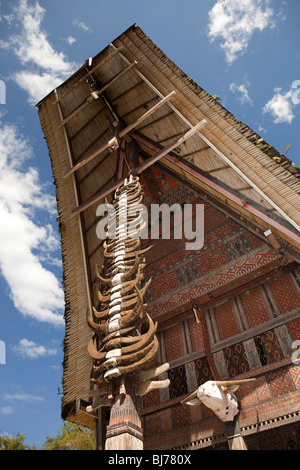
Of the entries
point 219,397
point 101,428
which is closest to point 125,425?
point 219,397

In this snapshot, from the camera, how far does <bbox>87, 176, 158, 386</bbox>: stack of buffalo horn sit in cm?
225

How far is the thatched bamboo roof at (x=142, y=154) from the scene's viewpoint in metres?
3.76

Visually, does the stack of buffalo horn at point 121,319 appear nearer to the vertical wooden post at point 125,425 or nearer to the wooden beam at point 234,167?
the vertical wooden post at point 125,425

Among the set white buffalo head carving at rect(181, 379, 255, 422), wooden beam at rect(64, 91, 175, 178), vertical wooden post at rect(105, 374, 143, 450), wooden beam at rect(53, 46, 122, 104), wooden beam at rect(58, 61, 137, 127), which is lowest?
vertical wooden post at rect(105, 374, 143, 450)

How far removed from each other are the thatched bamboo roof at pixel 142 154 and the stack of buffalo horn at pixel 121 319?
1.32 meters

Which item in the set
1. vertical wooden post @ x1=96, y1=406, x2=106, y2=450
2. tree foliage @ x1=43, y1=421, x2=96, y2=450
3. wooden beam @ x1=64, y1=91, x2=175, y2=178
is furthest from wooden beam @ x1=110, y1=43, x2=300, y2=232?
tree foliage @ x1=43, y1=421, x2=96, y2=450

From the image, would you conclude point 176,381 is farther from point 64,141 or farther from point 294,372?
point 64,141

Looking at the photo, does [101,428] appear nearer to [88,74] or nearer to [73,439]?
[88,74]

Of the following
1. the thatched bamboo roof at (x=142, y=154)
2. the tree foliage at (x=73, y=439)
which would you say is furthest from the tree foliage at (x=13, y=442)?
the thatched bamboo roof at (x=142, y=154)

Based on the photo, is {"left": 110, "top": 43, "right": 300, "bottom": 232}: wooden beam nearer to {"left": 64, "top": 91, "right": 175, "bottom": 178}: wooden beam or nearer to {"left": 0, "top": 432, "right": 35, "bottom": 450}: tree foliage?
Answer: {"left": 64, "top": 91, "right": 175, "bottom": 178}: wooden beam

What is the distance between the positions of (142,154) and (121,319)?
5393 millimetres

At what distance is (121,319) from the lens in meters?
2.50

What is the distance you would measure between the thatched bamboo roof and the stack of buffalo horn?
132 cm
